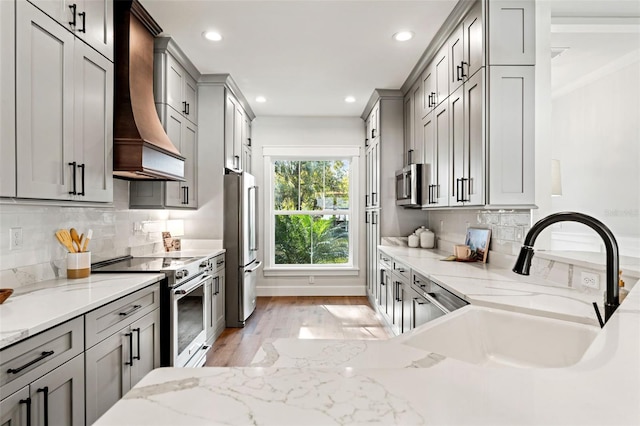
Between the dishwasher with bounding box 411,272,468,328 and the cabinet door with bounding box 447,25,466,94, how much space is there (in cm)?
151

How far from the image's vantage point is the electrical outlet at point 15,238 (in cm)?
191

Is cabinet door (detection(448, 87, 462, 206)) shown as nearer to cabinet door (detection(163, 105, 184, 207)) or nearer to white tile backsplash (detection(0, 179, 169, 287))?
cabinet door (detection(163, 105, 184, 207))

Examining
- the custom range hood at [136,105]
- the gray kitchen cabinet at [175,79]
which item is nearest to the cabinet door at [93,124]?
the custom range hood at [136,105]

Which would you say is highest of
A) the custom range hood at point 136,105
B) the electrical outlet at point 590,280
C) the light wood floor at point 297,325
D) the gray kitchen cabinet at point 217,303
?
the custom range hood at point 136,105

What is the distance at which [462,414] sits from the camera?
52 centimetres

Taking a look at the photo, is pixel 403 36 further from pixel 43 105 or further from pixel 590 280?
pixel 43 105

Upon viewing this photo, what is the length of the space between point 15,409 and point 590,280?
2.45 m

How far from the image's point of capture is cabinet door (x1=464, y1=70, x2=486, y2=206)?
2367mm

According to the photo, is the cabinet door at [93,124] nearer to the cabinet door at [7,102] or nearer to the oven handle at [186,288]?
the cabinet door at [7,102]

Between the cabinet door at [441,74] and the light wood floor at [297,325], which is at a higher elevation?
the cabinet door at [441,74]

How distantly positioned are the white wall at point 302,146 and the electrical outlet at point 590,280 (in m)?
3.81

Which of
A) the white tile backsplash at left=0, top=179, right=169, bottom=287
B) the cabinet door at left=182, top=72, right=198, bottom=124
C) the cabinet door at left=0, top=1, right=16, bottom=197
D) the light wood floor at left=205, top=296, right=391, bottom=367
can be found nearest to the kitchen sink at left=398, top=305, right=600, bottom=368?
the cabinet door at left=0, top=1, right=16, bottom=197

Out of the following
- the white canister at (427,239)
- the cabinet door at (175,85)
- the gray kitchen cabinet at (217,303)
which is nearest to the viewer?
the cabinet door at (175,85)

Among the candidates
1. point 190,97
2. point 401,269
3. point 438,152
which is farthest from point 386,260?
point 190,97
